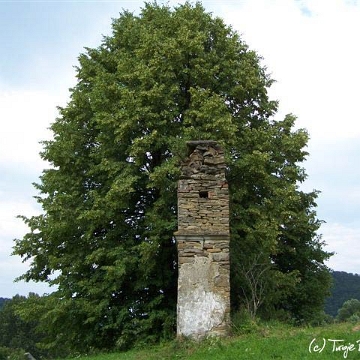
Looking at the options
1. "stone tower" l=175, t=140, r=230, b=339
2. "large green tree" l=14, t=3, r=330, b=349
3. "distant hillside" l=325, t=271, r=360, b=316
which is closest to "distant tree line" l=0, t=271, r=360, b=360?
"distant hillside" l=325, t=271, r=360, b=316

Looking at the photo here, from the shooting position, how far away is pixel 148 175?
46.8 feet

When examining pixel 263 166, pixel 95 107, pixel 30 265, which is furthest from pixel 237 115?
pixel 30 265

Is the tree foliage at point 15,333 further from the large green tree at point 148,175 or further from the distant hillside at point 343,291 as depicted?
the large green tree at point 148,175

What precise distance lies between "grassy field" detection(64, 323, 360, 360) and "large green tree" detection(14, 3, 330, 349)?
109 inches

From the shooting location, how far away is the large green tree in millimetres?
13422

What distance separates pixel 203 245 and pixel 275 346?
9.69ft

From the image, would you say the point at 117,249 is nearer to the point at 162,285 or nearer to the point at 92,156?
the point at 162,285

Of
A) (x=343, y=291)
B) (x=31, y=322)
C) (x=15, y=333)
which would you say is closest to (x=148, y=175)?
(x=31, y=322)

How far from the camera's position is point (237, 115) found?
15734 millimetres

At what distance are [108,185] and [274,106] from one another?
6.23 metres

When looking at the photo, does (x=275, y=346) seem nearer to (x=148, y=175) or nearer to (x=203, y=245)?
(x=203, y=245)

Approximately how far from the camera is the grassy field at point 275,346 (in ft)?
26.0

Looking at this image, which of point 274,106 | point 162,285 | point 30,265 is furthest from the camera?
point 274,106

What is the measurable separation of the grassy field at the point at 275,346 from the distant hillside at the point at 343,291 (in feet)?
106
